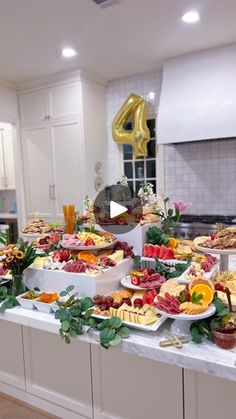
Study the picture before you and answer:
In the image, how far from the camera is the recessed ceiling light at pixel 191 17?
235cm

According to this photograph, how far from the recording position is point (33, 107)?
388 cm

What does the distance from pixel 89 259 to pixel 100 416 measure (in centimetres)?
82

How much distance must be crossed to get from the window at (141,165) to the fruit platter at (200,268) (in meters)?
2.24

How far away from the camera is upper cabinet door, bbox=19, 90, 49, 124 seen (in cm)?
380

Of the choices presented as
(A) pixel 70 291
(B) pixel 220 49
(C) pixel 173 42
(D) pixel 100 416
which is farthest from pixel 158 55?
(D) pixel 100 416

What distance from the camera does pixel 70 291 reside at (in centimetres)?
137

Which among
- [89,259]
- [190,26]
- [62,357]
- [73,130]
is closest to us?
[89,259]

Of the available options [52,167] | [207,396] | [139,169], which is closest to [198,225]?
[139,169]

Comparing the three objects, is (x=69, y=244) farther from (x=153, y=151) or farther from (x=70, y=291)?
(x=153, y=151)

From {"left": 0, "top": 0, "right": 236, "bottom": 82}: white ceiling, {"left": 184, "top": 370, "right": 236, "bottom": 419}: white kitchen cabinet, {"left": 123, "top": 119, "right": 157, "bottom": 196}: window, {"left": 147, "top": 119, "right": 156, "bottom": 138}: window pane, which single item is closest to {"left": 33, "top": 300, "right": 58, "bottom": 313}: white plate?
{"left": 184, "top": 370, "right": 236, "bottom": 419}: white kitchen cabinet

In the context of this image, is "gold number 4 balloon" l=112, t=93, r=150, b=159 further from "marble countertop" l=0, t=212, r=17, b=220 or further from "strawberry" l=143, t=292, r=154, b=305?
"strawberry" l=143, t=292, r=154, b=305

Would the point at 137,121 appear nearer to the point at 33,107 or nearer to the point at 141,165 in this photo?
the point at 141,165
